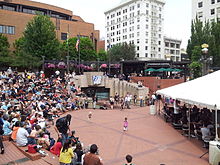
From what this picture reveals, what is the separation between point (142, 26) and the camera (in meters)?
75.8

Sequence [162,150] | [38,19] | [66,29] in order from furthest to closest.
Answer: [66,29], [38,19], [162,150]

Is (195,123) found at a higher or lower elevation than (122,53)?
lower

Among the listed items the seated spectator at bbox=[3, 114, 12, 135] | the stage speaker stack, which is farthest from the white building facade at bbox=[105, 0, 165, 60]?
the stage speaker stack

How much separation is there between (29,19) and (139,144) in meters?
50.8

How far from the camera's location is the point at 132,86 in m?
31.3

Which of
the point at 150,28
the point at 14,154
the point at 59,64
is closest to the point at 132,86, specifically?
the point at 59,64

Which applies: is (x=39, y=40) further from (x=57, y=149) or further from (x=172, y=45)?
(x=172, y=45)

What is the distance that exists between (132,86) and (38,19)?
21868 millimetres

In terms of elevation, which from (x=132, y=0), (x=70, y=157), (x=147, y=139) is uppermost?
(x=132, y=0)

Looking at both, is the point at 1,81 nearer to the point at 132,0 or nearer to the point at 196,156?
the point at 196,156

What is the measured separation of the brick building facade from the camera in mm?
47250

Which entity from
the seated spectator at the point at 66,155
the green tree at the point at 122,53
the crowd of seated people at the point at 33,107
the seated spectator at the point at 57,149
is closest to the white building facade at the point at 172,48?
the green tree at the point at 122,53

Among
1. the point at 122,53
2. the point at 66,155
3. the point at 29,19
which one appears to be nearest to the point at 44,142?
the point at 66,155

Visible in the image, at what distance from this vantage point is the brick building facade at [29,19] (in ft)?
155
